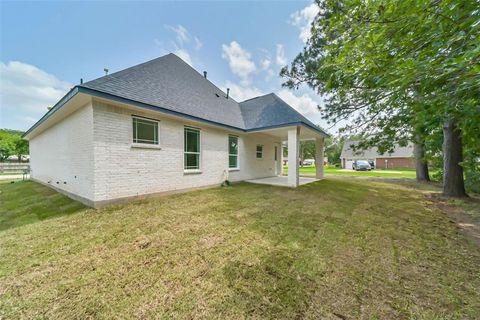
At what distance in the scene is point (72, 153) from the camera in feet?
19.9

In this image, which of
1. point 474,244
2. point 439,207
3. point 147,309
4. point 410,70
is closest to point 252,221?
point 147,309

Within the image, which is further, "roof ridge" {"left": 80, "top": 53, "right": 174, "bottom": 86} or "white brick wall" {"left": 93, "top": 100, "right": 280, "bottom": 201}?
"roof ridge" {"left": 80, "top": 53, "right": 174, "bottom": 86}

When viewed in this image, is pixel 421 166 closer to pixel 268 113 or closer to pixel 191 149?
pixel 268 113

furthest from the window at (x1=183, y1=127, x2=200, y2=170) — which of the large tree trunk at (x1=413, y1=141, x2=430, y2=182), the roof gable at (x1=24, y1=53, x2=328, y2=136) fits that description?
the large tree trunk at (x1=413, y1=141, x2=430, y2=182)

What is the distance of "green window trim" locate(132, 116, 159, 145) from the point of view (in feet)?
18.7

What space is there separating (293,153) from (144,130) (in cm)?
640

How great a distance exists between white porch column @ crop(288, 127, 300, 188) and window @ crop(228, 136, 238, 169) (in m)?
3.16

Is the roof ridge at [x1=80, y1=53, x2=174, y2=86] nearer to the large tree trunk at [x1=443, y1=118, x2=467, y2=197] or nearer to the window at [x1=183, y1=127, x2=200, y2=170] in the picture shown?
the window at [x1=183, y1=127, x2=200, y2=170]

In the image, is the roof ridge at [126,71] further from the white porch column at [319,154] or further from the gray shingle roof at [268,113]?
the white porch column at [319,154]

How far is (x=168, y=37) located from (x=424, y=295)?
11903mm

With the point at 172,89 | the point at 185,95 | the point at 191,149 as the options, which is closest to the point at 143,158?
the point at 191,149

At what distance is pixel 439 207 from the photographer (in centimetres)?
587

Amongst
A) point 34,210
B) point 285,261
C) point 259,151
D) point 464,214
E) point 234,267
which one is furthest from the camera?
point 259,151

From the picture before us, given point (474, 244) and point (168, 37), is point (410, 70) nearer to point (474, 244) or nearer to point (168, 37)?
point (474, 244)
